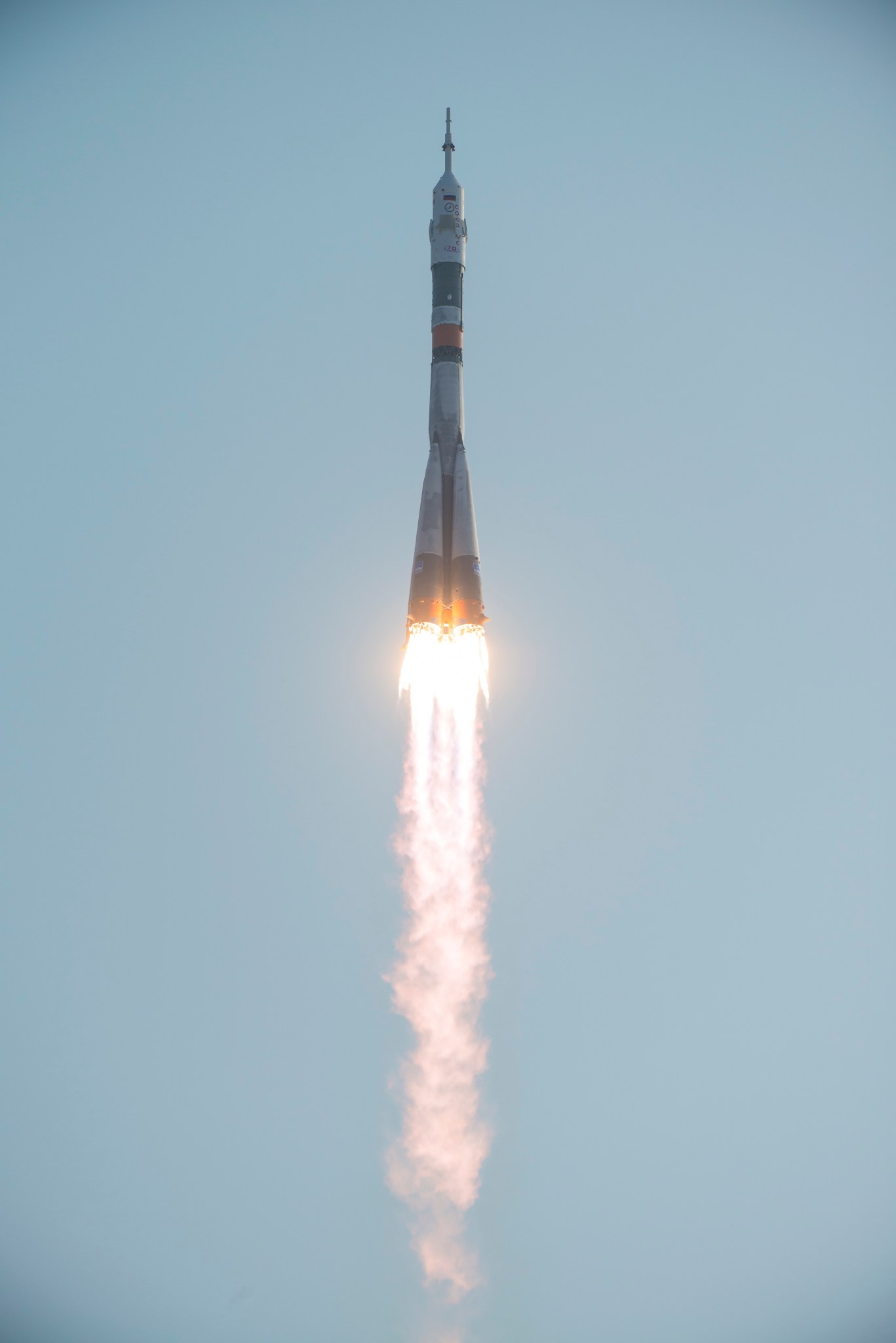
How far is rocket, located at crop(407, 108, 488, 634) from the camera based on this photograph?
49.2 metres

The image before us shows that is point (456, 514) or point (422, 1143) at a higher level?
point (456, 514)

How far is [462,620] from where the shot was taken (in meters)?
48.8

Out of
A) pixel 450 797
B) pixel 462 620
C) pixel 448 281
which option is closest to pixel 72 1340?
pixel 450 797

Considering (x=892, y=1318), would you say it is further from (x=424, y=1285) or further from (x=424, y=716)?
(x=424, y=716)

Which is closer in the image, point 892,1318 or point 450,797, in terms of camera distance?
point 450,797

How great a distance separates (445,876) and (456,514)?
16.9 metres

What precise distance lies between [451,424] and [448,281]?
660cm

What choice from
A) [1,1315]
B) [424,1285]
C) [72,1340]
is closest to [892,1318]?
[424,1285]

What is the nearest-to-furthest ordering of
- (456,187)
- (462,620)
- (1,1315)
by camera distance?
(462,620)
(456,187)
(1,1315)

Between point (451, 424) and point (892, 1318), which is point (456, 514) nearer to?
point (451, 424)

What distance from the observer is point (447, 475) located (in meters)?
51.2

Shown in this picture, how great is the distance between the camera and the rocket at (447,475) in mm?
49219

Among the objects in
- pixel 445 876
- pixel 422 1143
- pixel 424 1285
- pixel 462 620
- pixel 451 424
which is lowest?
pixel 424 1285

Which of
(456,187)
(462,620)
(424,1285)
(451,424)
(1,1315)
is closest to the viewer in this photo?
(462,620)
